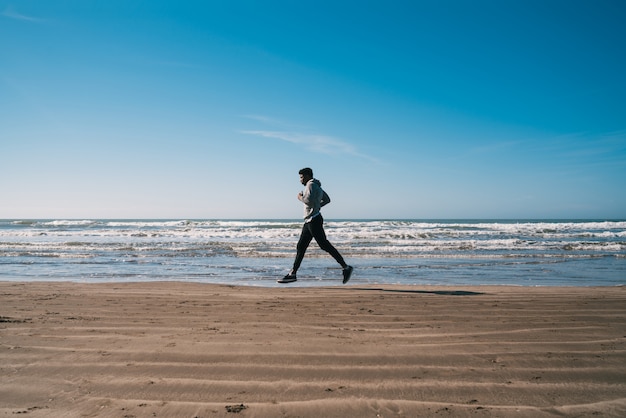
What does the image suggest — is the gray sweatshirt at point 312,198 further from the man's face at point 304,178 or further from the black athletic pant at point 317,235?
the man's face at point 304,178

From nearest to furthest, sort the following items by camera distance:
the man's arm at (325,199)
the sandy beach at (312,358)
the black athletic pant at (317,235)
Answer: the sandy beach at (312,358) < the black athletic pant at (317,235) < the man's arm at (325,199)

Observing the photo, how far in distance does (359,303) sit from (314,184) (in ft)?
8.21

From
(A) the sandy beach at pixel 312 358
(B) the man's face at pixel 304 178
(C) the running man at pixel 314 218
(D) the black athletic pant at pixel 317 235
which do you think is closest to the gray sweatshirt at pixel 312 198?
(C) the running man at pixel 314 218

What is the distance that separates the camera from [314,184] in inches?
295

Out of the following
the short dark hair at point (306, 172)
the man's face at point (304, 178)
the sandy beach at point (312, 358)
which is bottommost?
the sandy beach at point (312, 358)

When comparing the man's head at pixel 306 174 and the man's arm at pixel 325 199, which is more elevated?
the man's head at pixel 306 174

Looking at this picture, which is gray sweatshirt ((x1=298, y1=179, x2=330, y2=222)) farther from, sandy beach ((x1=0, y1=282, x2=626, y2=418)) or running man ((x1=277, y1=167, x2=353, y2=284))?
sandy beach ((x1=0, y1=282, x2=626, y2=418))

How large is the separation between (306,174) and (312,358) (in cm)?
488

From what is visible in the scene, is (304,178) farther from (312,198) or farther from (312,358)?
(312,358)

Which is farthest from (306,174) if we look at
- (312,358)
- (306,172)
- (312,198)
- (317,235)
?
(312,358)

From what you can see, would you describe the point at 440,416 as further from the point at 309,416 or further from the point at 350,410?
the point at 309,416

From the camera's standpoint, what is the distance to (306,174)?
7777 mm

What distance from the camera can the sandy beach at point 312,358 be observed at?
242 cm

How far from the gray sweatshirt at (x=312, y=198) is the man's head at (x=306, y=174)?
22 centimetres
